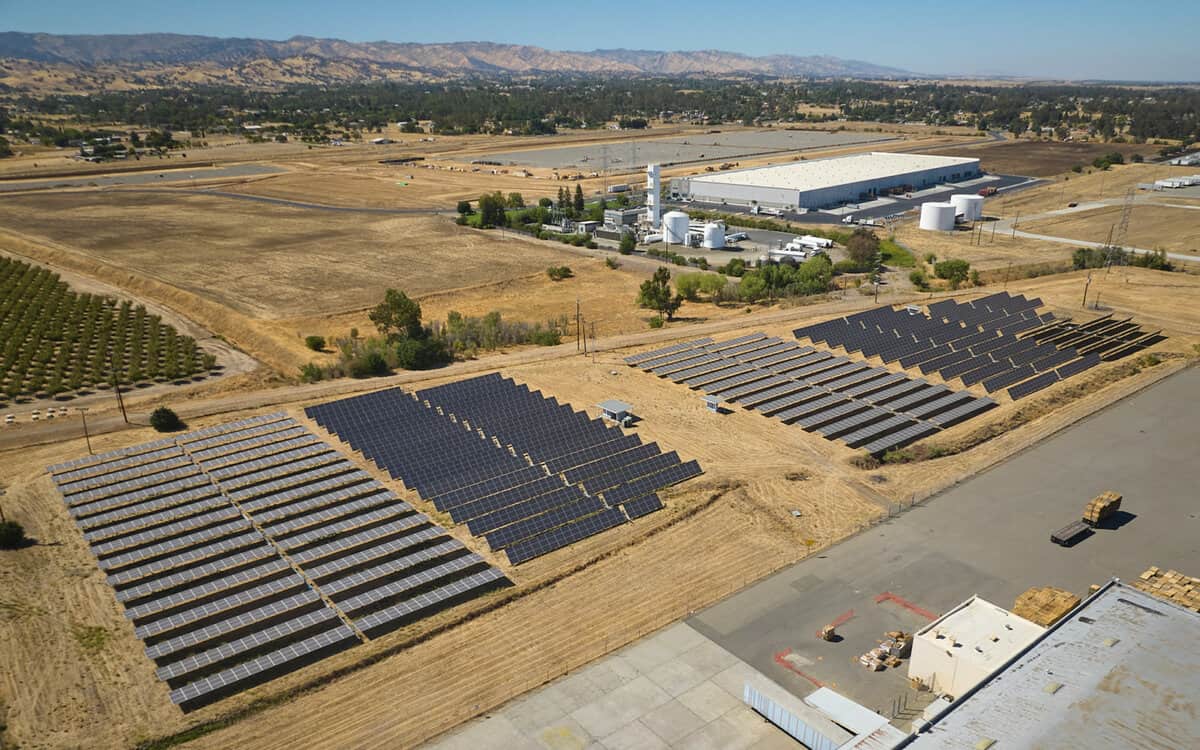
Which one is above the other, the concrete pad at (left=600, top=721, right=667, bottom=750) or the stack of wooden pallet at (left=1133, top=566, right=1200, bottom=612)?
the stack of wooden pallet at (left=1133, top=566, right=1200, bottom=612)

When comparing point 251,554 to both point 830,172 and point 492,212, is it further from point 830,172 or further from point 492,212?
point 830,172

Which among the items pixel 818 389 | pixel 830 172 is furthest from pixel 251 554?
pixel 830 172

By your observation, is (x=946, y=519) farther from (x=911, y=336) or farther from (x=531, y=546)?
(x=911, y=336)

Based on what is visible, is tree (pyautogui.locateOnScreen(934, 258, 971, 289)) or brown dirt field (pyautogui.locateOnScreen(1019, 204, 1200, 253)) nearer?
tree (pyautogui.locateOnScreen(934, 258, 971, 289))

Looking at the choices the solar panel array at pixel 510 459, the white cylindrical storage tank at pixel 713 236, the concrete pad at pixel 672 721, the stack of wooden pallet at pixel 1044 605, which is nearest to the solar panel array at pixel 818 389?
the solar panel array at pixel 510 459

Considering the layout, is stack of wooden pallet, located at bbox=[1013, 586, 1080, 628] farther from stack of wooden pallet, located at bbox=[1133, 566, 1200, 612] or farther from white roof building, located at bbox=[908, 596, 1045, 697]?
stack of wooden pallet, located at bbox=[1133, 566, 1200, 612]

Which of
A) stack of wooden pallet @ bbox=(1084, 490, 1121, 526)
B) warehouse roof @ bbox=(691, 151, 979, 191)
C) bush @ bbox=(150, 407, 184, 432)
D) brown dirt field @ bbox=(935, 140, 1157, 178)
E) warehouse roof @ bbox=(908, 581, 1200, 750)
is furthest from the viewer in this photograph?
brown dirt field @ bbox=(935, 140, 1157, 178)

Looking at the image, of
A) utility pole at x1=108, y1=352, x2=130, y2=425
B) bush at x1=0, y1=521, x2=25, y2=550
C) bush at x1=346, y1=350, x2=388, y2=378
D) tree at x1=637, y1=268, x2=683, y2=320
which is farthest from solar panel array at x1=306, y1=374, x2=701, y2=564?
tree at x1=637, y1=268, x2=683, y2=320
